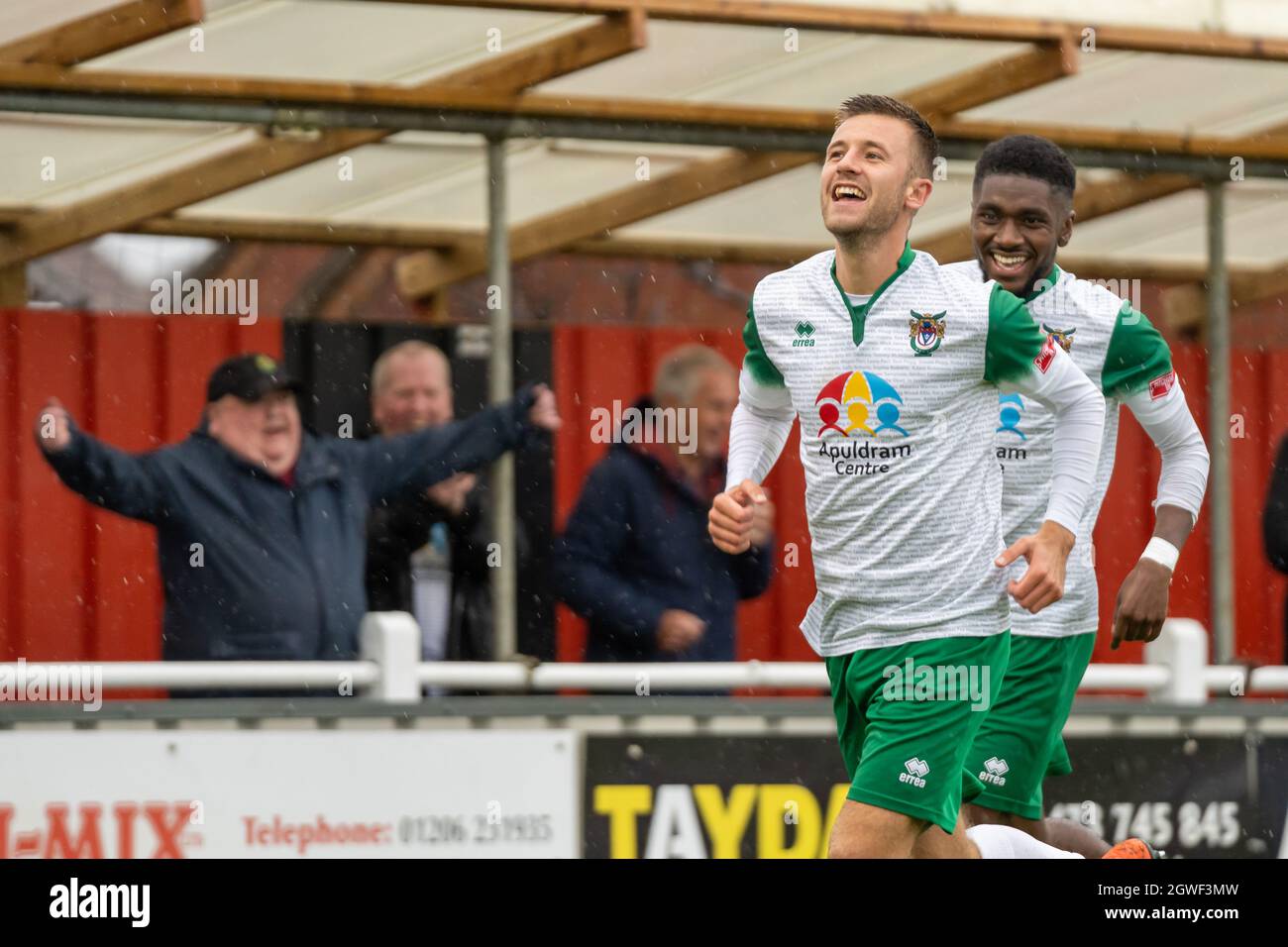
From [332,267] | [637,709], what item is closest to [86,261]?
[332,267]

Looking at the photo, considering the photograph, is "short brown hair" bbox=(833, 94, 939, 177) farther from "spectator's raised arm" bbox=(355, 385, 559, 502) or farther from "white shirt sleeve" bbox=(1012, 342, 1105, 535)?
"spectator's raised arm" bbox=(355, 385, 559, 502)

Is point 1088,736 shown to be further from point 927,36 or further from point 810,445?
point 810,445

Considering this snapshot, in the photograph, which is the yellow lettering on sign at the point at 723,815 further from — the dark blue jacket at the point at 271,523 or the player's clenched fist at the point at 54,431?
the player's clenched fist at the point at 54,431

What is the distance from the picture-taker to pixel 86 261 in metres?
18.0

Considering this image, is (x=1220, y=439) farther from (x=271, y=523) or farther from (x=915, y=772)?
(x=915, y=772)

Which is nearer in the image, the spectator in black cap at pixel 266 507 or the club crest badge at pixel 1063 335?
the club crest badge at pixel 1063 335

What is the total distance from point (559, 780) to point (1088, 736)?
6.94ft

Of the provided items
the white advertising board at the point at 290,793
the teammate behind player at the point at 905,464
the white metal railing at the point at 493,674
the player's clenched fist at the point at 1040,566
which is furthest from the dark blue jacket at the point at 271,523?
the player's clenched fist at the point at 1040,566

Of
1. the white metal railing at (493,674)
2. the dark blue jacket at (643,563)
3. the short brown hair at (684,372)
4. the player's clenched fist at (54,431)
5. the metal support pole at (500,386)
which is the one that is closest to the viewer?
the player's clenched fist at (54,431)

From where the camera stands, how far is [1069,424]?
19.5 feet

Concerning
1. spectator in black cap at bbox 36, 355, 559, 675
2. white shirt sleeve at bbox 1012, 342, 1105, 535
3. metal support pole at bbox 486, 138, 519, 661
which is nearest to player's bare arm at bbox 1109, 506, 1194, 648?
white shirt sleeve at bbox 1012, 342, 1105, 535

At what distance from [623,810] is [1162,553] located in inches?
133

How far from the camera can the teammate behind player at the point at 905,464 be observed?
5758mm

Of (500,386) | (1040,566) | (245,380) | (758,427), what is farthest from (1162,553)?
(500,386)
